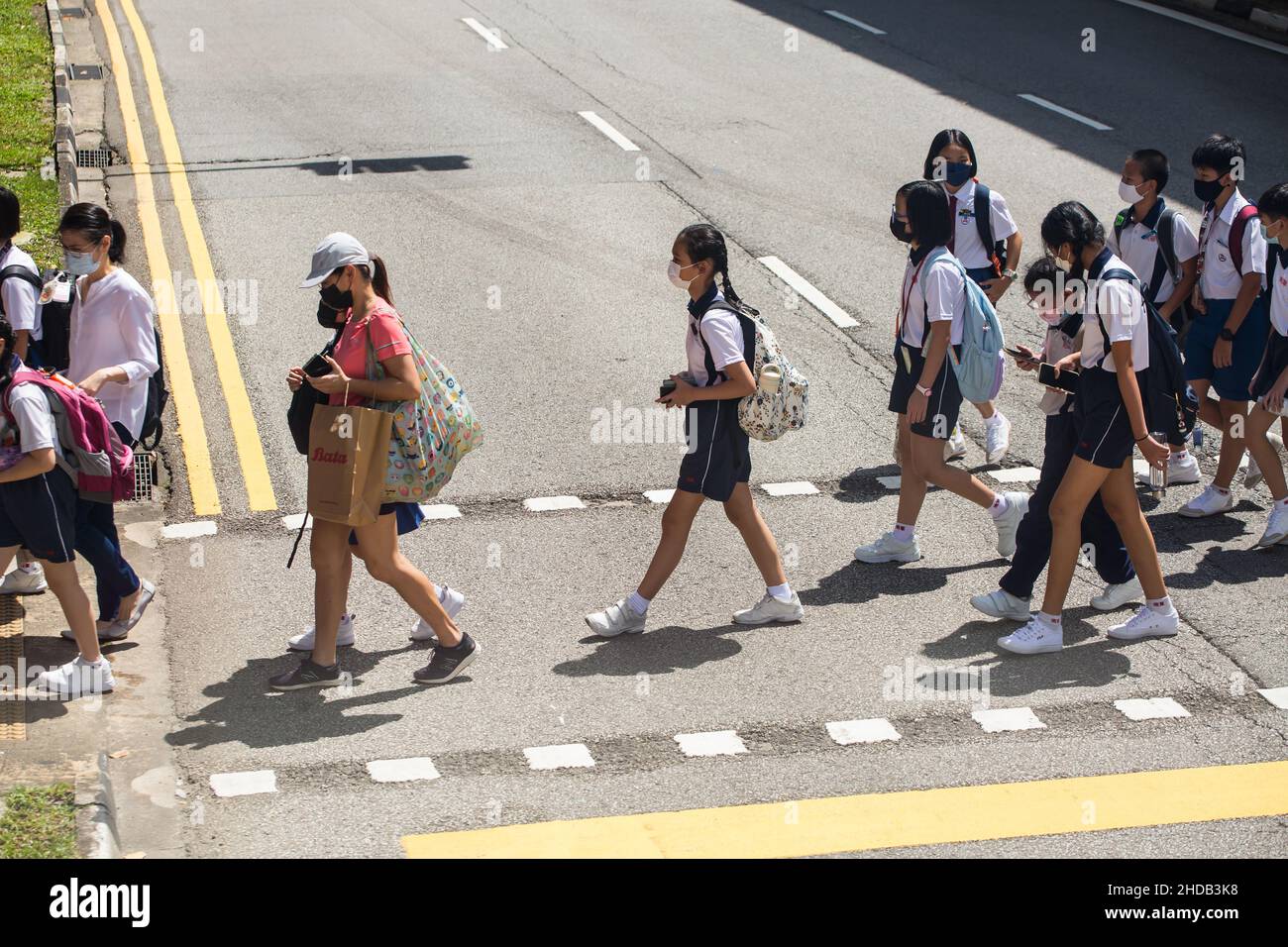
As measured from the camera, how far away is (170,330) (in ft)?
34.3

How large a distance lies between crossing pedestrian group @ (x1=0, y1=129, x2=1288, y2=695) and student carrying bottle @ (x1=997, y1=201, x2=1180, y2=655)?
1 centimetres

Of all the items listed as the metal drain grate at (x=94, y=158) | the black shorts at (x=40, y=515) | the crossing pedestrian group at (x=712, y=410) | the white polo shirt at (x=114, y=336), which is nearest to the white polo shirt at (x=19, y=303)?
the crossing pedestrian group at (x=712, y=410)

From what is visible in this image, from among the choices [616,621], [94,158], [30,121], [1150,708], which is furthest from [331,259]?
[30,121]

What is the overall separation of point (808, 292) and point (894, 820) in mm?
6512

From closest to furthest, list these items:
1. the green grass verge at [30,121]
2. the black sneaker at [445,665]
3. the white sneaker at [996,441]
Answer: the black sneaker at [445,665] → the white sneaker at [996,441] → the green grass verge at [30,121]

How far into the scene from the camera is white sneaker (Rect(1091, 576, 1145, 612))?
7262mm

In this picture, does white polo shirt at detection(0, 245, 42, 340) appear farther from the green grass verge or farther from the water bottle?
the water bottle

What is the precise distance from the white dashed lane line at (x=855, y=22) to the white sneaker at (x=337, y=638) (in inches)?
602

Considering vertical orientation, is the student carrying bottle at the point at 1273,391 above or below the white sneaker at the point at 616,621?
above

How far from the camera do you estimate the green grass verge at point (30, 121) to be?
11.8m

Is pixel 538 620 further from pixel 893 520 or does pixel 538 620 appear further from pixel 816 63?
pixel 816 63

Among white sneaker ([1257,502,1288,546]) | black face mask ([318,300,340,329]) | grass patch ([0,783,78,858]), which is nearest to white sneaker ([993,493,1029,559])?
white sneaker ([1257,502,1288,546])

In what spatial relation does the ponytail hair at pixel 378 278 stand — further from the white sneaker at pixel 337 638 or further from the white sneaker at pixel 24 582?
the white sneaker at pixel 24 582
